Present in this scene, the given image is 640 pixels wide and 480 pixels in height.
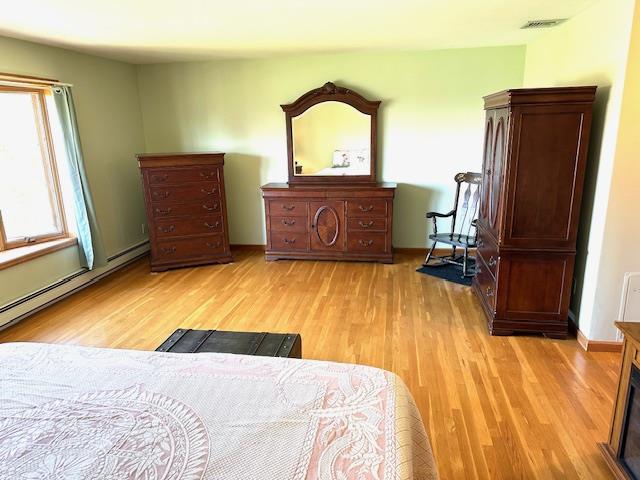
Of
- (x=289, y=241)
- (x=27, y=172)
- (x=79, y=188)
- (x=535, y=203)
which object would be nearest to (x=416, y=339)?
(x=535, y=203)

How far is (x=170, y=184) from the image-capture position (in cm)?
449

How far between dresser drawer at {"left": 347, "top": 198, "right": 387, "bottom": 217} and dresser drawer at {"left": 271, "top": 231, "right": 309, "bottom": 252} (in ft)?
1.99

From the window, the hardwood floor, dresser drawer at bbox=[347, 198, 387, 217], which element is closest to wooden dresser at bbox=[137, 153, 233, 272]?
the hardwood floor

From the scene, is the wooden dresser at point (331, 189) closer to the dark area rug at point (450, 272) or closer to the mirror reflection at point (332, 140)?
the mirror reflection at point (332, 140)

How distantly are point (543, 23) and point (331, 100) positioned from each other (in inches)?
85.1

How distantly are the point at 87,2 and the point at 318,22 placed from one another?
154 centimetres

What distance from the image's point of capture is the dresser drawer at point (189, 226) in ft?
15.0

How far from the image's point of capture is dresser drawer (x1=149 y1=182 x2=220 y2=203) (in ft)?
14.7

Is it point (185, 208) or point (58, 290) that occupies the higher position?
point (185, 208)

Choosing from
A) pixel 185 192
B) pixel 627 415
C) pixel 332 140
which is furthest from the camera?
pixel 332 140

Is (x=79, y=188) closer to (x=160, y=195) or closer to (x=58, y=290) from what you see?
(x=160, y=195)

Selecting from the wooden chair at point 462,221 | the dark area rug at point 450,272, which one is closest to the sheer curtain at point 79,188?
the dark area rug at point 450,272

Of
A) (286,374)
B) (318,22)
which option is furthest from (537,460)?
(318,22)

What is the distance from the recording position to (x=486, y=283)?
3416 mm
